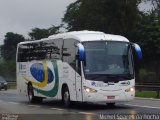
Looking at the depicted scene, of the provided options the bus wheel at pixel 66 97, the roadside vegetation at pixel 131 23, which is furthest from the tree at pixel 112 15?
the bus wheel at pixel 66 97

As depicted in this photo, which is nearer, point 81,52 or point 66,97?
point 81,52

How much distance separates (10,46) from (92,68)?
85.7m

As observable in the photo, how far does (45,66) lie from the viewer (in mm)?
27688

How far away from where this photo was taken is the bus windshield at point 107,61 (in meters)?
23.3

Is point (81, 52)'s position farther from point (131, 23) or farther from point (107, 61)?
point (131, 23)

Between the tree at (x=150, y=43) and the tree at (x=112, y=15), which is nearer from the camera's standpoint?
the tree at (x=150, y=43)

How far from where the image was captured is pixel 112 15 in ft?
209

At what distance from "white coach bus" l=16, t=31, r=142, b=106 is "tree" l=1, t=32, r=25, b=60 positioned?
7206 cm


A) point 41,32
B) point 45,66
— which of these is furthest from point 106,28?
point 45,66

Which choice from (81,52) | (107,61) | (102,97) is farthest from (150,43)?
(81,52)

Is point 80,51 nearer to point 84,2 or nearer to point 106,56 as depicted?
point 106,56

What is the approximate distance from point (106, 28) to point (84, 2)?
4.49 metres

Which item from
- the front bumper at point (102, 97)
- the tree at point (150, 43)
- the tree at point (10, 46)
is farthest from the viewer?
the tree at point (10, 46)

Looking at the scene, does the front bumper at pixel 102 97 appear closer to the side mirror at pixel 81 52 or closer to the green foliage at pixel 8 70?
the side mirror at pixel 81 52
